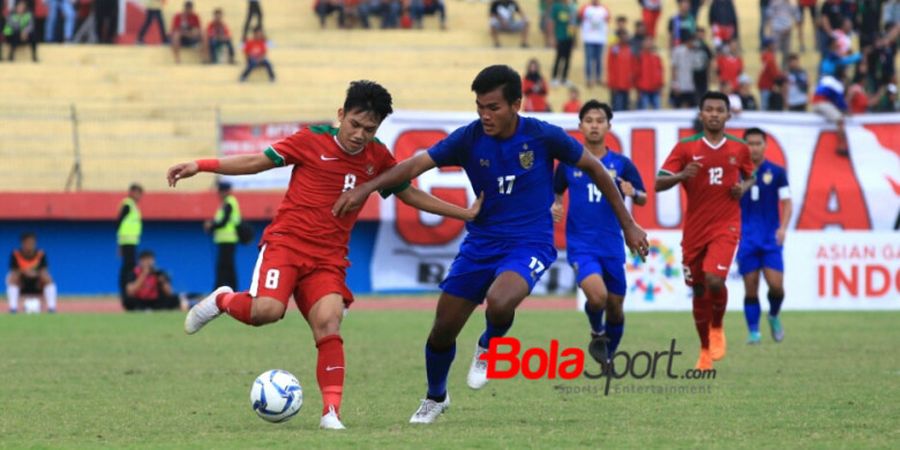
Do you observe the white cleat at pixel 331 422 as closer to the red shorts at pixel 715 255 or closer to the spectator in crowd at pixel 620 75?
the red shorts at pixel 715 255

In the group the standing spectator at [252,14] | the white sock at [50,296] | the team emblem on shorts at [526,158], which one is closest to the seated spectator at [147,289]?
the white sock at [50,296]

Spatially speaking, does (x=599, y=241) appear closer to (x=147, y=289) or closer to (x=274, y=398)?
(x=274, y=398)

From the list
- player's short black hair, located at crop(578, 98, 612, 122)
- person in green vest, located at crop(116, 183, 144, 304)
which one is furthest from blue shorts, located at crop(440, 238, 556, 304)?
person in green vest, located at crop(116, 183, 144, 304)

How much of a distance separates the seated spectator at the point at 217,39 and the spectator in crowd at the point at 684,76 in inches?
375

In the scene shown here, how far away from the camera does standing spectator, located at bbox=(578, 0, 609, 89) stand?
3506cm

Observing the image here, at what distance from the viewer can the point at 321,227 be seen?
416 inches

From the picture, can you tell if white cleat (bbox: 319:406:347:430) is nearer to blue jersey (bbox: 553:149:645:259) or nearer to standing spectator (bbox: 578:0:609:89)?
blue jersey (bbox: 553:149:645:259)

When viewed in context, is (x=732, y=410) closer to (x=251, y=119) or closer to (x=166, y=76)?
(x=251, y=119)

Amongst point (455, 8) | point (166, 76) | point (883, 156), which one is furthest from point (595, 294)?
point (455, 8)

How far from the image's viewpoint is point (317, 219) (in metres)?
10.5

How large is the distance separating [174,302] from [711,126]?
1406 cm

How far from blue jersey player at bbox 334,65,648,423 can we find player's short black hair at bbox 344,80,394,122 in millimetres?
391

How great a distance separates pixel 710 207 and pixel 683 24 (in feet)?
66.3

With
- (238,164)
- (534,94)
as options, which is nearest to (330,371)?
(238,164)
